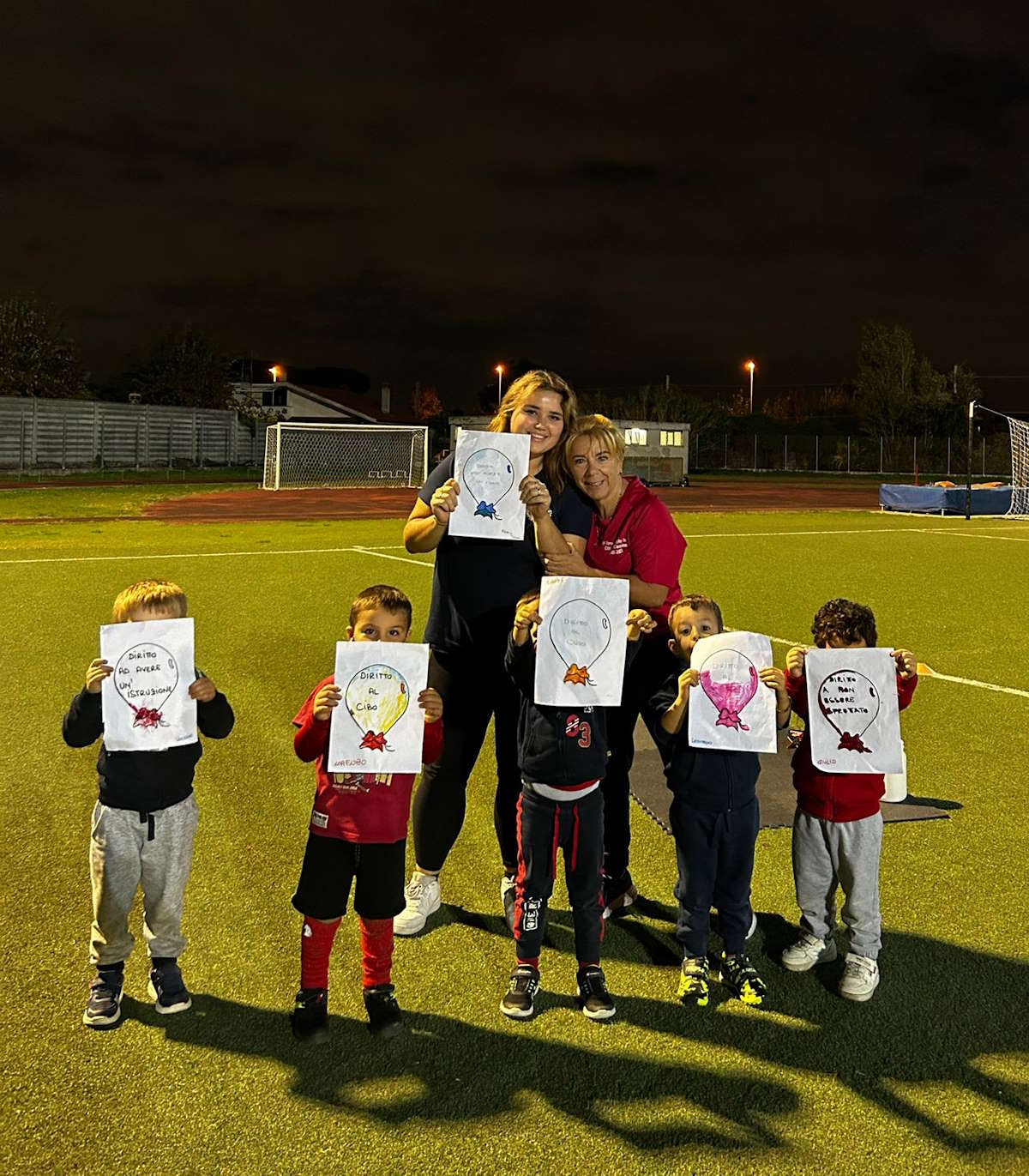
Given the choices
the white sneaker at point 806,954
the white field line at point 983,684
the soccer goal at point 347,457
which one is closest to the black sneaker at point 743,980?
the white sneaker at point 806,954

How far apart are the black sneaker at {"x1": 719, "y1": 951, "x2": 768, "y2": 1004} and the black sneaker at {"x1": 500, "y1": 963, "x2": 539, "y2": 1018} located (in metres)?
0.59

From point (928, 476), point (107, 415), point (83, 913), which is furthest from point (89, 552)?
point (928, 476)

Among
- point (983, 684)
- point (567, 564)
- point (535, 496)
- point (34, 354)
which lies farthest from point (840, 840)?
point (34, 354)

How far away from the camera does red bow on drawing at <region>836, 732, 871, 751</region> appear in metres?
3.28

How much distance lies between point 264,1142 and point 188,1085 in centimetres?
35

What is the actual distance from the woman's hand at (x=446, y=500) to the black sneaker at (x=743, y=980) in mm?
1657

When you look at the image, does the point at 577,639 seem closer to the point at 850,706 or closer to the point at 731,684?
the point at 731,684

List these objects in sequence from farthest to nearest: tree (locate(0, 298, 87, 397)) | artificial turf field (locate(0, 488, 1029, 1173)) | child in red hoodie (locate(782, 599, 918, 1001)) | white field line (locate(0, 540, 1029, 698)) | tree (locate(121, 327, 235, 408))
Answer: tree (locate(121, 327, 235, 408)) → tree (locate(0, 298, 87, 397)) → white field line (locate(0, 540, 1029, 698)) → child in red hoodie (locate(782, 599, 918, 1001)) → artificial turf field (locate(0, 488, 1029, 1173))

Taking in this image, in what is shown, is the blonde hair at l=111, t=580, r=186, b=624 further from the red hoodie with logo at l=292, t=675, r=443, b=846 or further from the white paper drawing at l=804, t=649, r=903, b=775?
the white paper drawing at l=804, t=649, r=903, b=775

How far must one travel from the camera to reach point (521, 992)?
3238mm

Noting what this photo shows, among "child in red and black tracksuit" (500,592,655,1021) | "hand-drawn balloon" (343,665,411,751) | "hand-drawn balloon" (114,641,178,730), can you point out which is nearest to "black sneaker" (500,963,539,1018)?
"child in red and black tracksuit" (500,592,655,1021)

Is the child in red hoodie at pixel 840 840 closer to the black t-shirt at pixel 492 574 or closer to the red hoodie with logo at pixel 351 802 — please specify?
the black t-shirt at pixel 492 574

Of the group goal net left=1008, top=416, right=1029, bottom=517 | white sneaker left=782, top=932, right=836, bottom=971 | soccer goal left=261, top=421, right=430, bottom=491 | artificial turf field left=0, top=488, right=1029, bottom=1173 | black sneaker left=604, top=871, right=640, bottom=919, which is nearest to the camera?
artificial turf field left=0, top=488, right=1029, bottom=1173

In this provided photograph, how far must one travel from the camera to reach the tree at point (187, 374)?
63.2 m
